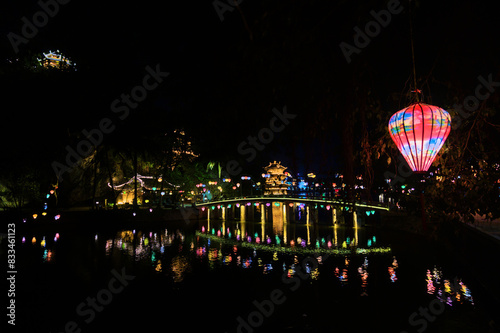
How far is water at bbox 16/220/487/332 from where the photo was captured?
852 cm

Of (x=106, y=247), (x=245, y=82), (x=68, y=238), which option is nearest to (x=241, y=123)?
(x=245, y=82)

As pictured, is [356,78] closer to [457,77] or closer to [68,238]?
[457,77]

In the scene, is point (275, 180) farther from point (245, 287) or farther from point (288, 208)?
point (245, 287)

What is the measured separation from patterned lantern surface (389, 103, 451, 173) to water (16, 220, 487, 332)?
6165mm

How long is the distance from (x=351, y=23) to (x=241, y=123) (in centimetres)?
142

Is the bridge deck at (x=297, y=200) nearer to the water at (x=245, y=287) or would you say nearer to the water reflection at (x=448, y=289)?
the water at (x=245, y=287)

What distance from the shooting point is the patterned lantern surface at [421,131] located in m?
3.37

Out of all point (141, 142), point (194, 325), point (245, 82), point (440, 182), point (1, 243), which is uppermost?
point (141, 142)

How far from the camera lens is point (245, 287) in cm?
1151

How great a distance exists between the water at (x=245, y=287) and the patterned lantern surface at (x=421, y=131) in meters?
6.17

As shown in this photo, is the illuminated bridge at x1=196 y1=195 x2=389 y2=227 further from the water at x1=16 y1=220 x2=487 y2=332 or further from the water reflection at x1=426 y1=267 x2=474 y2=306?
the water reflection at x1=426 y1=267 x2=474 y2=306

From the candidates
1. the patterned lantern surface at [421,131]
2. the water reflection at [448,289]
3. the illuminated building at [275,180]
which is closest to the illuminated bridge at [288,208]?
the illuminated building at [275,180]

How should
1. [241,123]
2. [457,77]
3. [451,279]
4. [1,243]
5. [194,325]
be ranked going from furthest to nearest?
[1,243] < [451,279] < [194,325] < [457,77] < [241,123]

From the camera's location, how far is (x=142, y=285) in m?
11.8
